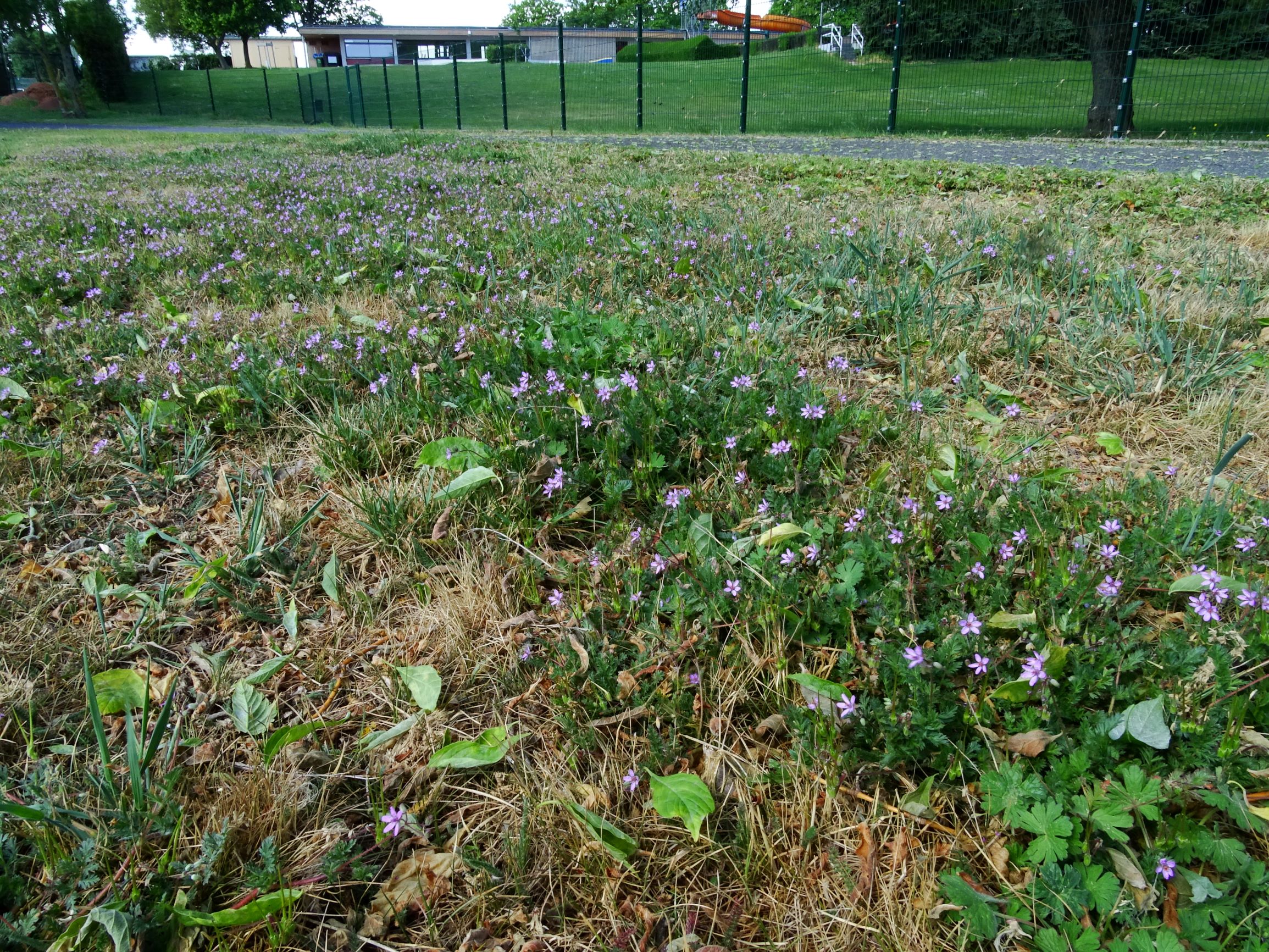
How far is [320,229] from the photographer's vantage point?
532 centimetres

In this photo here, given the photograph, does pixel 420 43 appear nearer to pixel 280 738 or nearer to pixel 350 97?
pixel 350 97

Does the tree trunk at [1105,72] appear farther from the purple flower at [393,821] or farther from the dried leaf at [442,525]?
the purple flower at [393,821]

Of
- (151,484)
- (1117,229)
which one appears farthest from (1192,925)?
(1117,229)

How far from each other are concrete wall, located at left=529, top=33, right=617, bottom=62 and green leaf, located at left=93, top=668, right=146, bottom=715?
69693mm

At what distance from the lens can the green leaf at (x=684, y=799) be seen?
1.38m

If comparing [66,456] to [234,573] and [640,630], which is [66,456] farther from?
[640,630]

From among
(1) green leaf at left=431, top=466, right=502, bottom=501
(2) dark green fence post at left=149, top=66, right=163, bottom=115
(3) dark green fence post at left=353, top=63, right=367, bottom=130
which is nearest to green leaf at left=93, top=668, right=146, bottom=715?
(1) green leaf at left=431, top=466, right=502, bottom=501

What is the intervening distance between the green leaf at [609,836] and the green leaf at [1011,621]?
35.7 inches

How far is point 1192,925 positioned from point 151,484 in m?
2.95

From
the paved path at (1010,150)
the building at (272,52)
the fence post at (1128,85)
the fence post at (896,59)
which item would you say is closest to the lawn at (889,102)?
the fence post at (1128,85)

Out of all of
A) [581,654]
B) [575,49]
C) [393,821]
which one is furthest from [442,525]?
[575,49]

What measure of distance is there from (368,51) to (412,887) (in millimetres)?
84226

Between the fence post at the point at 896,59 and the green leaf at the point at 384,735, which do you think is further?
the fence post at the point at 896,59

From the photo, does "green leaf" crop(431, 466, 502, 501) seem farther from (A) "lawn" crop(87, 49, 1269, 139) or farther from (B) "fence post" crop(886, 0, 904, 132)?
(A) "lawn" crop(87, 49, 1269, 139)
